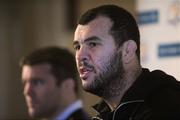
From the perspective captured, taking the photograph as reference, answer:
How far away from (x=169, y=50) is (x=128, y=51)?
115 centimetres

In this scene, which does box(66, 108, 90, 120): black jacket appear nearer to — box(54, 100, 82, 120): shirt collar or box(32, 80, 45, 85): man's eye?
box(54, 100, 82, 120): shirt collar

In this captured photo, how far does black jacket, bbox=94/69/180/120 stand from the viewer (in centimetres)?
188

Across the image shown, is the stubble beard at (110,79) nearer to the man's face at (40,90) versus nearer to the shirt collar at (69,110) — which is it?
the shirt collar at (69,110)

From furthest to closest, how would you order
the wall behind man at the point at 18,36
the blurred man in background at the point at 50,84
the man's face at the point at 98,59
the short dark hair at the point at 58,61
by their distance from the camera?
the wall behind man at the point at 18,36, the short dark hair at the point at 58,61, the blurred man in background at the point at 50,84, the man's face at the point at 98,59

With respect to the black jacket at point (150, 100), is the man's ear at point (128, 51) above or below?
above

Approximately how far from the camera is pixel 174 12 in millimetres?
3164

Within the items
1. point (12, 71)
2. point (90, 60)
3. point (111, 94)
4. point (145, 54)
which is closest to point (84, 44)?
point (90, 60)

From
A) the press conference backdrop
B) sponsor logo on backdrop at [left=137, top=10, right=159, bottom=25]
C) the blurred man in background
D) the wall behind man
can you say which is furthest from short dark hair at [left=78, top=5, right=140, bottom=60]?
the wall behind man

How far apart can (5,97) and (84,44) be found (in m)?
4.38

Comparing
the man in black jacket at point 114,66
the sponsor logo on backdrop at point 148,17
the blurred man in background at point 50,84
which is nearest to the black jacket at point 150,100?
the man in black jacket at point 114,66

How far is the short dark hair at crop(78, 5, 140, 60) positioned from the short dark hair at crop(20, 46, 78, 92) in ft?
4.83

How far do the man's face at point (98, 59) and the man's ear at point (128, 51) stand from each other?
0.08 feet

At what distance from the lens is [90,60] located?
2.03 metres

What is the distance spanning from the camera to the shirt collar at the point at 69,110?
3302 mm
